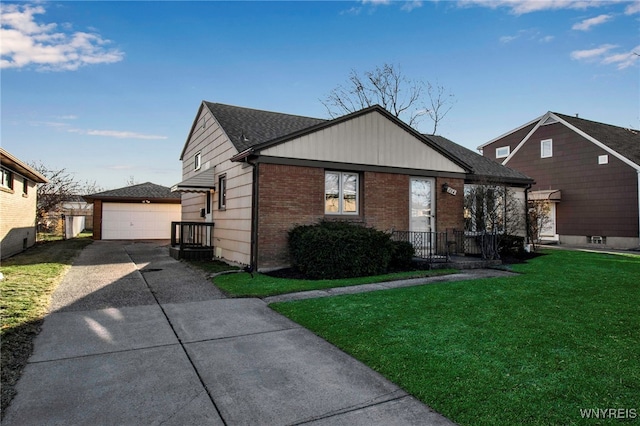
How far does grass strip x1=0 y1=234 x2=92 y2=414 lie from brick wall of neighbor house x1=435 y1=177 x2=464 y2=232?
35.8 feet

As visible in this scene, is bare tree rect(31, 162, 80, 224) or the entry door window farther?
bare tree rect(31, 162, 80, 224)

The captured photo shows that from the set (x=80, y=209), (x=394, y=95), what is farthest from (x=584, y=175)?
(x=80, y=209)

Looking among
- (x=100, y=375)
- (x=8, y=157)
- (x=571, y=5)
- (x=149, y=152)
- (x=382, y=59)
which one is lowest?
(x=100, y=375)

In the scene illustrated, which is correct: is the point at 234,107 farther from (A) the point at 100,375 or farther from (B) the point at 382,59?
(B) the point at 382,59

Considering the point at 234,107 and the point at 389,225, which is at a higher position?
the point at 234,107

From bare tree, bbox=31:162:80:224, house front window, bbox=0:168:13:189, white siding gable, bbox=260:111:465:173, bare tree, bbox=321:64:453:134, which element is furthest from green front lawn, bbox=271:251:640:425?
bare tree, bbox=31:162:80:224

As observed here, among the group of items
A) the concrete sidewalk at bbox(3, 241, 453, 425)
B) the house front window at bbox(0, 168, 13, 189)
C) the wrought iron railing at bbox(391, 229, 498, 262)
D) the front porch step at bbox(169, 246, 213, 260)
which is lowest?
the concrete sidewalk at bbox(3, 241, 453, 425)

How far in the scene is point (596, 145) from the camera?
66.4ft

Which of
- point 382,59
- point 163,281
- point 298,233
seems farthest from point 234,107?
point 382,59

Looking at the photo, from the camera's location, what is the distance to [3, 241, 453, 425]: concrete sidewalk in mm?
2896

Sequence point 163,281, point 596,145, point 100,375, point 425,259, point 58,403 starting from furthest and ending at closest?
point 596,145 → point 425,259 → point 163,281 → point 100,375 → point 58,403

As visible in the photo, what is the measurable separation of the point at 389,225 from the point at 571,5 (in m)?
8.19

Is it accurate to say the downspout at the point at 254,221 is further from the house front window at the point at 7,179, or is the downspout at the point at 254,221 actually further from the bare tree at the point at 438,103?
the bare tree at the point at 438,103

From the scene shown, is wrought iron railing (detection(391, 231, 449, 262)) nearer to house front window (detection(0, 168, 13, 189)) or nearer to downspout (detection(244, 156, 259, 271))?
downspout (detection(244, 156, 259, 271))
